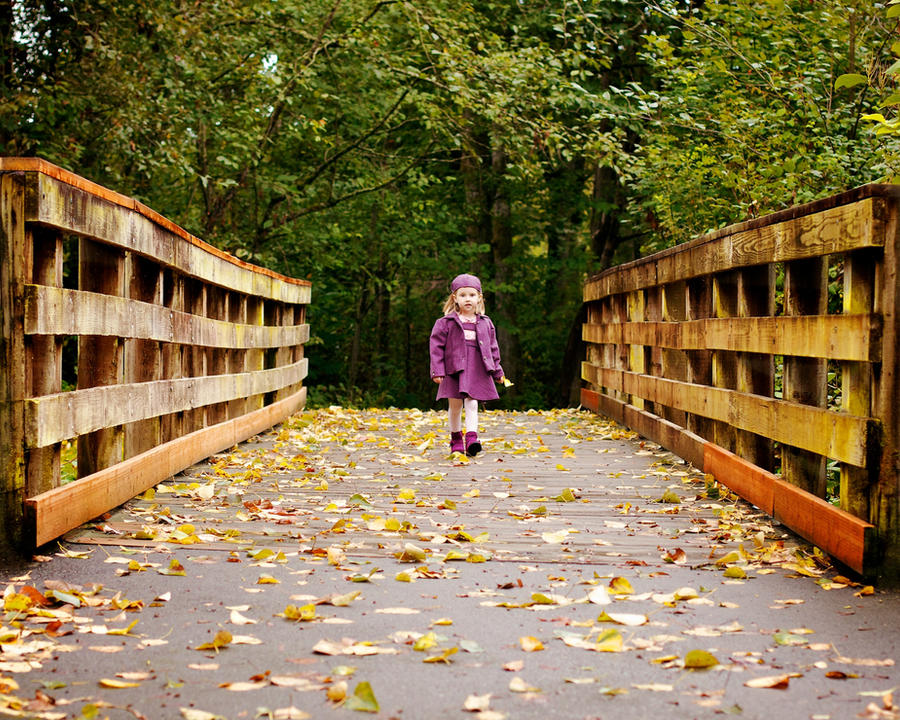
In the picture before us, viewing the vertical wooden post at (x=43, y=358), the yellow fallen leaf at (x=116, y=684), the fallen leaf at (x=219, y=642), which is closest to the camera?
the yellow fallen leaf at (x=116, y=684)

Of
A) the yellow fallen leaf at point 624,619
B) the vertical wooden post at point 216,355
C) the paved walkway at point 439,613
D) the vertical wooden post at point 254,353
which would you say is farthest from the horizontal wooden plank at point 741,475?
the vertical wooden post at point 254,353

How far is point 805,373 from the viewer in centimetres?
464

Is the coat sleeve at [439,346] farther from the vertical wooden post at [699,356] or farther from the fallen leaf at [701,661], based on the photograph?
the fallen leaf at [701,661]

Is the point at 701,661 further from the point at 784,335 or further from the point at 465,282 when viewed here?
the point at 465,282

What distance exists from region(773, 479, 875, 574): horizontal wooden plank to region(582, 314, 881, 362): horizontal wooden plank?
596 mm


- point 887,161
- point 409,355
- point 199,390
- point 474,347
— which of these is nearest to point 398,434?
point 474,347

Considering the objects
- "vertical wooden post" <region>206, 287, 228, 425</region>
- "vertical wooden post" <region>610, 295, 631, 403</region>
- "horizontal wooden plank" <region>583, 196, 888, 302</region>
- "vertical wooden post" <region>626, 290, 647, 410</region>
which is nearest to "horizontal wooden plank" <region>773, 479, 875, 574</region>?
"horizontal wooden plank" <region>583, 196, 888, 302</region>

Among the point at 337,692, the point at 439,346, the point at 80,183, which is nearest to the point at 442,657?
the point at 337,692

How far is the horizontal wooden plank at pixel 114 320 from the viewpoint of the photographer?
12.8 feet

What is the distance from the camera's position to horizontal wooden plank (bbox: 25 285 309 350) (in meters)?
3.90

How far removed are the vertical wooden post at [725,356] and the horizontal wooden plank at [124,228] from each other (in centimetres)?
321

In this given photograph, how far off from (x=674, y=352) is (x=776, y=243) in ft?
9.38

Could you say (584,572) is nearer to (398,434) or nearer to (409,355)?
(398,434)

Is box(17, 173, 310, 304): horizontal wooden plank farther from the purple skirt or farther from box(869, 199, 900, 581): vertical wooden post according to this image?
box(869, 199, 900, 581): vertical wooden post
